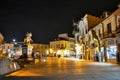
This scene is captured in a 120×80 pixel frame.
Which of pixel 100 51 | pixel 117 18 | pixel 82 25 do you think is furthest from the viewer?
pixel 82 25

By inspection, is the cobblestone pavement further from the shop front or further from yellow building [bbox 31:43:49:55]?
yellow building [bbox 31:43:49:55]

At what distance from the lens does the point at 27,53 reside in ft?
144

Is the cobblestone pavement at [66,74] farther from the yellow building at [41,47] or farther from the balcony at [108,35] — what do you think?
the yellow building at [41,47]

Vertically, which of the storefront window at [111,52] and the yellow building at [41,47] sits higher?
the yellow building at [41,47]

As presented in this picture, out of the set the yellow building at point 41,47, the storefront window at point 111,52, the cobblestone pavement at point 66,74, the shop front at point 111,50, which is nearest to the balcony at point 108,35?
the shop front at point 111,50

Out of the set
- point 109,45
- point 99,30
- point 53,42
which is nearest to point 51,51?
point 53,42

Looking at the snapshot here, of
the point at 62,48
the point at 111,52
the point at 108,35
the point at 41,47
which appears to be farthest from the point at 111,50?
the point at 41,47

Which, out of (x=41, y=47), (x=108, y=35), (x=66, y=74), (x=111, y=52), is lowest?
(x=66, y=74)

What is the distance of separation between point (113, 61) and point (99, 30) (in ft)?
37.3

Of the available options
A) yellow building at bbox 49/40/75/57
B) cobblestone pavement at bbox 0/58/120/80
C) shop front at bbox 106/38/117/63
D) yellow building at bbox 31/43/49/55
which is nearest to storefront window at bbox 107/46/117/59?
shop front at bbox 106/38/117/63

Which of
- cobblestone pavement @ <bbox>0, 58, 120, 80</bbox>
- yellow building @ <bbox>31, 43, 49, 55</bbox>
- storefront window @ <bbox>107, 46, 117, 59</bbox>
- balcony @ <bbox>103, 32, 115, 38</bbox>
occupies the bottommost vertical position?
cobblestone pavement @ <bbox>0, 58, 120, 80</bbox>

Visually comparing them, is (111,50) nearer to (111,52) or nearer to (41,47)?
(111,52)

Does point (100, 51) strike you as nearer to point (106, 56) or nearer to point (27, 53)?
point (106, 56)

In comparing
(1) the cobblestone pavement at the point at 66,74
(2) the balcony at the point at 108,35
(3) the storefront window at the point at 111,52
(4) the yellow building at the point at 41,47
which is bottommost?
(1) the cobblestone pavement at the point at 66,74
